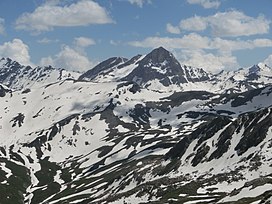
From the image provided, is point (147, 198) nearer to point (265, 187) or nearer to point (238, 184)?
point (238, 184)

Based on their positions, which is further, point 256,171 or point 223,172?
point 223,172

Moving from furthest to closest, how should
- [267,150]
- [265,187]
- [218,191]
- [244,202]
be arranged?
[267,150]
[218,191]
[265,187]
[244,202]

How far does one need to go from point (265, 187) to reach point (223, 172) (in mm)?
63564

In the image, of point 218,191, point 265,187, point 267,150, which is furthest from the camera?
point 267,150

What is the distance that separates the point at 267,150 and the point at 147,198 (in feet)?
167

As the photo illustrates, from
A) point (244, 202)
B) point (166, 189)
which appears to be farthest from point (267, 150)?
point (244, 202)

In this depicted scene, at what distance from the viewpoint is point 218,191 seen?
6791 inches

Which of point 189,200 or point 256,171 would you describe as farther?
point 256,171

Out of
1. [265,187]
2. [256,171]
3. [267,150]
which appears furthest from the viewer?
[267,150]

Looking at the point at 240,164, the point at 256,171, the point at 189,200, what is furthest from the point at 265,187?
the point at 240,164

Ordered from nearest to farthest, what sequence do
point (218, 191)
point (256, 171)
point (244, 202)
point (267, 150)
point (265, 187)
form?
point (244, 202) < point (265, 187) < point (218, 191) < point (256, 171) < point (267, 150)

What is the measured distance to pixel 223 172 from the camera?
650 feet

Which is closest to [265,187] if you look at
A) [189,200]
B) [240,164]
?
[189,200]

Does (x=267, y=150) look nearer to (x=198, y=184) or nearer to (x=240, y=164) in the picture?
(x=240, y=164)
